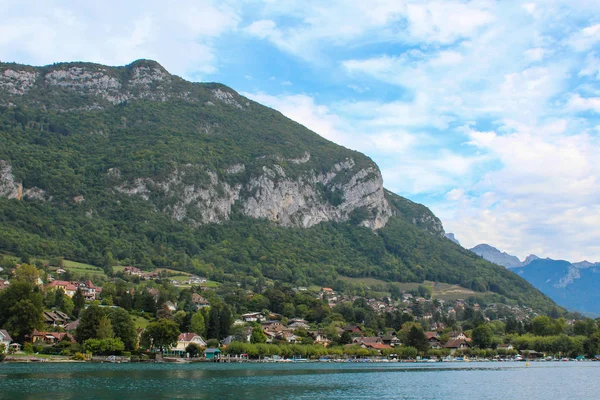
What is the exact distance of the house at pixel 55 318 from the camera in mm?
105750

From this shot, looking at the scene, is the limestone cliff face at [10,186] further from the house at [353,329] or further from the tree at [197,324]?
the house at [353,329]

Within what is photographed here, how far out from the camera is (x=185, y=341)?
362 ft

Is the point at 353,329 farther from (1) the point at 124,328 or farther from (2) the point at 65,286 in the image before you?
(2) the point at 65,286

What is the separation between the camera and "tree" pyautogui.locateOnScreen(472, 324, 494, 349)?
138m

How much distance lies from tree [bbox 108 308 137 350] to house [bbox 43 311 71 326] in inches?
541

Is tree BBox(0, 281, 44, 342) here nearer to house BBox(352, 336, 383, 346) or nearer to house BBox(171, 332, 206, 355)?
house BBox(171, 332, 206, 355)

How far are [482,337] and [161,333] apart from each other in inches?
2868

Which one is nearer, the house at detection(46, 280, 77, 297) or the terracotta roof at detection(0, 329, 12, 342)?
the terracotta roof at detection(0, 329, 12, 342)

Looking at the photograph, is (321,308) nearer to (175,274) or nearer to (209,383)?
(175,274)

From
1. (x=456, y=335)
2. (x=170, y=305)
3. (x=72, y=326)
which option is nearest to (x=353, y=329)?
(x=456, y=335)

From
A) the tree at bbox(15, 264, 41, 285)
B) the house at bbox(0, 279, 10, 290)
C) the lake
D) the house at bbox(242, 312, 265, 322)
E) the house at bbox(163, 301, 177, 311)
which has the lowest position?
the lake

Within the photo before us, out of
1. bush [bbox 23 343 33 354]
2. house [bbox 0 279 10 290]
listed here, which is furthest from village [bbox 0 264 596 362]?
house [bbox 0 279 10 290]

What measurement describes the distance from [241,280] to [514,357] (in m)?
84.0

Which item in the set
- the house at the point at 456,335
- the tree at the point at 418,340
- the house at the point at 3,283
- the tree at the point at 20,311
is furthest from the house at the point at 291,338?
the house at the point at 3,283
